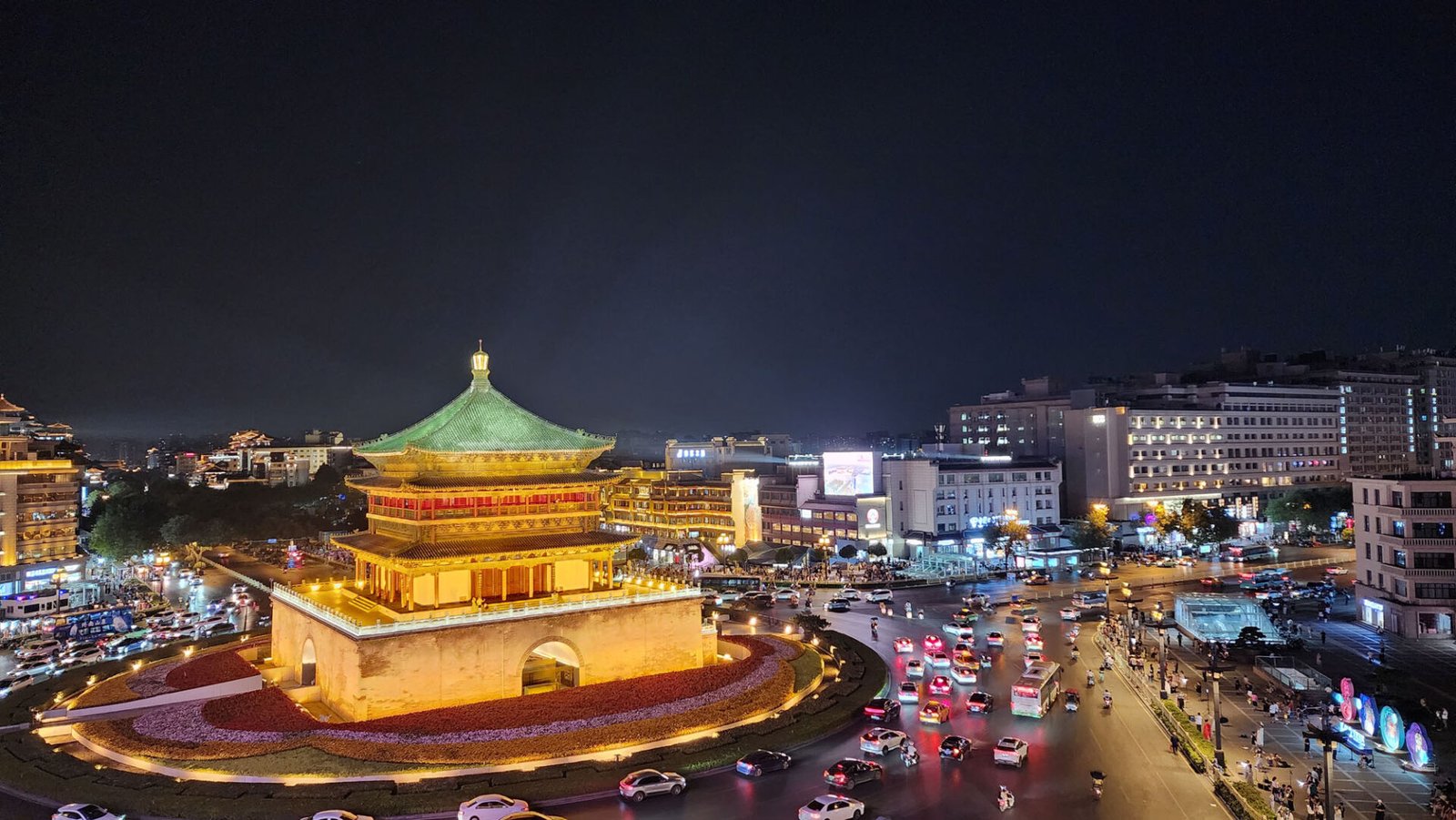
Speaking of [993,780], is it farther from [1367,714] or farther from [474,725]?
[474,725]

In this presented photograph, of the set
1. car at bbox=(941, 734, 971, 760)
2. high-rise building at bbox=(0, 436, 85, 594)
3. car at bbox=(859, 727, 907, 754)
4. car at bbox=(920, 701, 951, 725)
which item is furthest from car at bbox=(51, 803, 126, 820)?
high-rise building at bbox=(0, 436, 85, 594)

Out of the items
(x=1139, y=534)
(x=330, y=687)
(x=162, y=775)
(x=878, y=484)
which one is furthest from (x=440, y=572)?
(x=1139, y=534)

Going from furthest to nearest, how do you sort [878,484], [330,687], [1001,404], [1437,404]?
[1437,404], [1001,404], [878,484], [330,687]

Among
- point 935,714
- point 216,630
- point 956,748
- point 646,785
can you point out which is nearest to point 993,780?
point 956,748

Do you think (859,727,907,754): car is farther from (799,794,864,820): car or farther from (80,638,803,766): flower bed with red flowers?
(80,638,803,766): flower bed with red flowers

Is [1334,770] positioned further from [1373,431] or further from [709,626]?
[1373,431]
